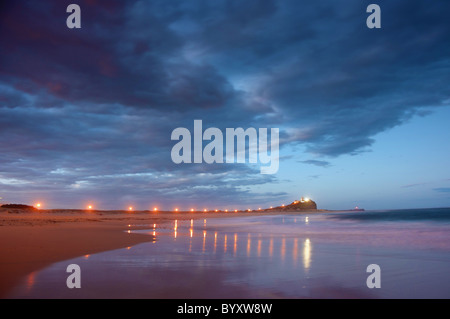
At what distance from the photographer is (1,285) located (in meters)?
8.34

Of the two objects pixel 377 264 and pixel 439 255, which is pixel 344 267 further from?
pixel 439 255

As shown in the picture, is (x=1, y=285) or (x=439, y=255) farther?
(x=439, y=255)
